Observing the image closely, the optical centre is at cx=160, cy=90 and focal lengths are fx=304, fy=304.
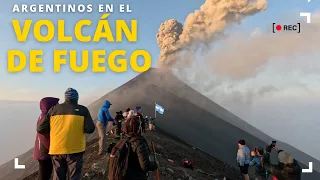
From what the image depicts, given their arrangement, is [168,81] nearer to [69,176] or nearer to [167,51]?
[167,51]

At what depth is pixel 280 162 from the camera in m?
5.17

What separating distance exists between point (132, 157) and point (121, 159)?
0.50 feet

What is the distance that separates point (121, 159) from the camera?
416 cm

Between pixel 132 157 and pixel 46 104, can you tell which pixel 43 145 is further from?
pixel 132 157

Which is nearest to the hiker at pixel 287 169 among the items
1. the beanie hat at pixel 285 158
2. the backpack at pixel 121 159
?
the beanie hat at pixel 285 158

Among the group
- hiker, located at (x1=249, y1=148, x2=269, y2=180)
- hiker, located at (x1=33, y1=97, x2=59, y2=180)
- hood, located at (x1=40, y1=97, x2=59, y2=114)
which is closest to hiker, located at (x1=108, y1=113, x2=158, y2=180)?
hiker, located at (x1=33, y1=97, x2=59, y2=180)

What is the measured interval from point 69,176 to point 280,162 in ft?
12.0

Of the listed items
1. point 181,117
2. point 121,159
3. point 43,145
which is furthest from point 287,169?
point 181,117

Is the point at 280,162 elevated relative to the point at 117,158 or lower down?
lower down

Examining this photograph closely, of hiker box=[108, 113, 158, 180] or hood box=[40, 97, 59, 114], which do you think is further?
hood box=[40, 97, 59, 114]

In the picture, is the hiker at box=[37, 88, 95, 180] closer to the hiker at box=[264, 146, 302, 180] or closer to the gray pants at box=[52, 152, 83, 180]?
the gray pants at box=[52, 152, 83, 180]

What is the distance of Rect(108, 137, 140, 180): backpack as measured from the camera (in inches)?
163

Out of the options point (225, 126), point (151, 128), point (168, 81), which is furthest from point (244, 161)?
point (168, 81)

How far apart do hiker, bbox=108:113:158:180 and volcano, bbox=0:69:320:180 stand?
108ft
